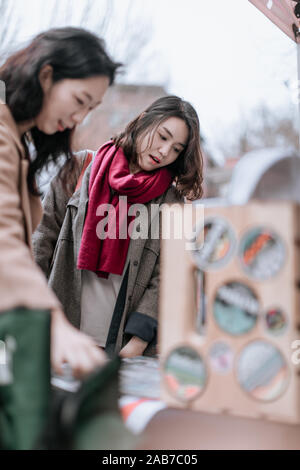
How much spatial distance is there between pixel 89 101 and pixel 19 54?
0.57 feet

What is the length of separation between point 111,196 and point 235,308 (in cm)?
93

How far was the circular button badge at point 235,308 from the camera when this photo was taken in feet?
2.09

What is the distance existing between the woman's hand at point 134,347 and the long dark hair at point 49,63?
0.78 meters

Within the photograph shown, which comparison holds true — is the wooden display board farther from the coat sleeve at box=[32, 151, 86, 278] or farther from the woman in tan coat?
the coat sleeve at box=[32, 151, 86, 278]

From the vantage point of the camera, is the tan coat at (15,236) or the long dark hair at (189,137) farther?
the long dark hair at (189,137)

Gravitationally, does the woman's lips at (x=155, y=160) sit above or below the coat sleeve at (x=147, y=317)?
above

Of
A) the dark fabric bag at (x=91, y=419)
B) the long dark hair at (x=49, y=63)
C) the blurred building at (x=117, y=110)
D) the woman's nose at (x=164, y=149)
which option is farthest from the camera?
the blurred building at (x=117, y=110)

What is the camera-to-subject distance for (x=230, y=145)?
5621mm

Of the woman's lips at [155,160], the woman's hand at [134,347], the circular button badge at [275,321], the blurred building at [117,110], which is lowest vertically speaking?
the woman's hand at [134,347]

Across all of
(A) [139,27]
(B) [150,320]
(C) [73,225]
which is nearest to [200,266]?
(B) [150,320]

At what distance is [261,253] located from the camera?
0.64m

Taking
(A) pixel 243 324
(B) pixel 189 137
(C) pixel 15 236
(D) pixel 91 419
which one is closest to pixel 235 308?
(A) pixel 243 324
